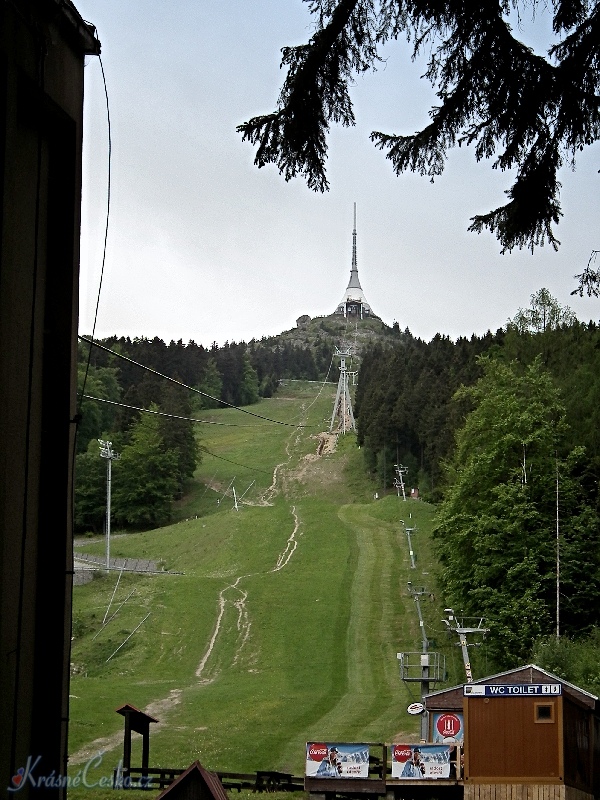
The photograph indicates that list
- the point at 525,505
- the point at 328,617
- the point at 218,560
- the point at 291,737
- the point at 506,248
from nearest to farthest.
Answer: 1. the point at 506,248
2. the point at 291,737
3. the point at 525,505
4. the point at 328,617
5. the point at 218,560

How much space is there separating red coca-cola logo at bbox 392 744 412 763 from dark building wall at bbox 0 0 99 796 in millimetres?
16427

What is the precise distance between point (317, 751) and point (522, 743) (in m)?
4.07

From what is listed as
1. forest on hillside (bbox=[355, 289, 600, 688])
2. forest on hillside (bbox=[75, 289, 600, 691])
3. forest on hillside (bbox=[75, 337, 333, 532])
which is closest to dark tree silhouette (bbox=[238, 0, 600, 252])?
forest on hillside (bbox=[75, 289, 600, 691])

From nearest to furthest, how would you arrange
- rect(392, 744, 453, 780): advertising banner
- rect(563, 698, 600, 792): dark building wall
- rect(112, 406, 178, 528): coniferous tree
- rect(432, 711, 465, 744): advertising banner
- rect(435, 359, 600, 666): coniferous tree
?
1. rect(563, 698, 600, 792): dark building wall
2. rect(392, 744, 453, 780): advertising banner
3. rect(432, 711, 465, 744): advertising banner
4. rect(435, 359, 600, 666): coniferous tree
5. rect(112, 406, 178, 528): coniferous tree

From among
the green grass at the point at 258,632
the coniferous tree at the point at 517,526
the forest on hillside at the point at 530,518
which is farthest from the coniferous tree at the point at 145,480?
the coniferous tree at the point at 517,526

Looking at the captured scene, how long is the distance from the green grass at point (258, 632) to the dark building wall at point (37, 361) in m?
22.0

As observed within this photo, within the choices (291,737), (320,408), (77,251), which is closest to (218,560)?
(291,737)

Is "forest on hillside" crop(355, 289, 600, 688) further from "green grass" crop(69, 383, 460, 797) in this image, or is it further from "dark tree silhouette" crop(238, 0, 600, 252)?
"dark tree silhouette" crop(238, 0, 600, 252)

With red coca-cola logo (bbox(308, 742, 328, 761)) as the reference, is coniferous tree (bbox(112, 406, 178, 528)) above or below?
above

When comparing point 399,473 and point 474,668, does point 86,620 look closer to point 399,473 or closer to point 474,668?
point 474,668

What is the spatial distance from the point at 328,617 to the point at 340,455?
52.8 metres

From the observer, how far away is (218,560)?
6481 centimetres

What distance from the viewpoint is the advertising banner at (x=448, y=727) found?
81.1 ft

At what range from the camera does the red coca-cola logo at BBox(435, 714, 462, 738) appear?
2478cm
